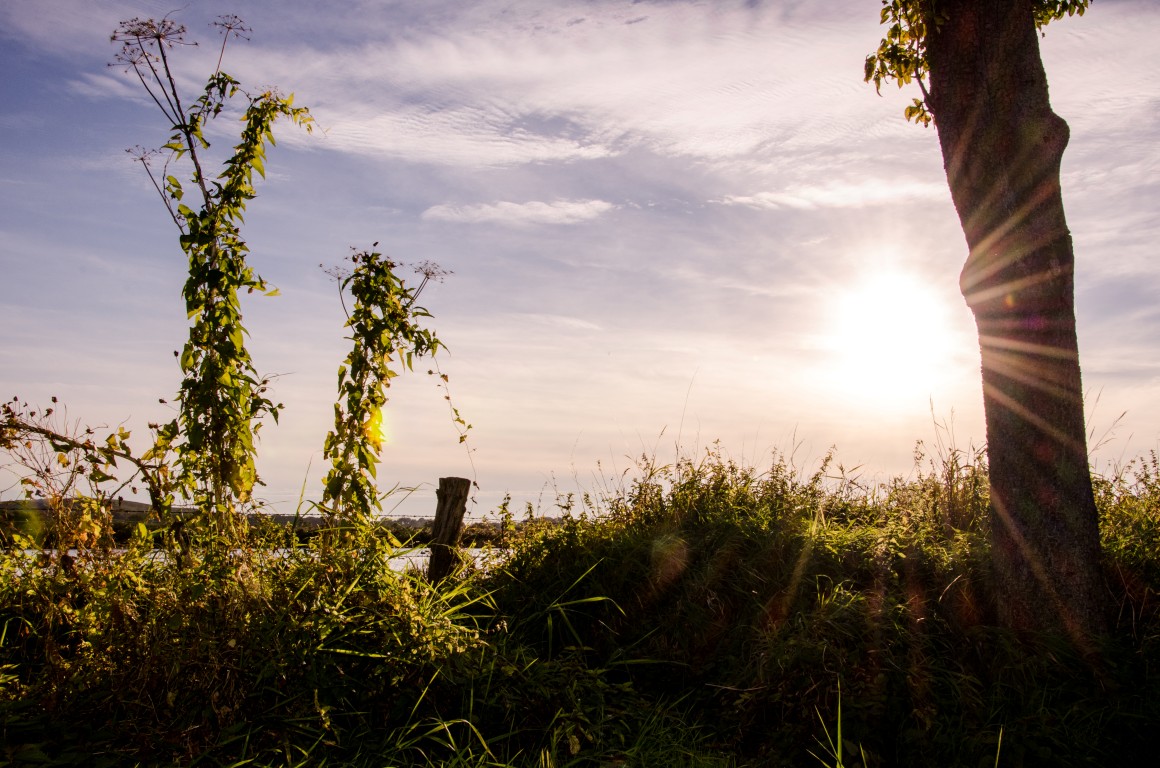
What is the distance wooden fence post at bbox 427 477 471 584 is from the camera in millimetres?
7051

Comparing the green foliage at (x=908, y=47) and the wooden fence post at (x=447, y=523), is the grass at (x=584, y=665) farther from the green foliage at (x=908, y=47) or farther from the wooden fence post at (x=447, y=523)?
the green foliage at (x=908, y=47)

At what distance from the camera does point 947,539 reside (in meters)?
6.73

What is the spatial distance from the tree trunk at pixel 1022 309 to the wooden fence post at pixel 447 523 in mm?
4195

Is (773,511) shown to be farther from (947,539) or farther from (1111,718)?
(1111,718)

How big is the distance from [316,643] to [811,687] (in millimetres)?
2918

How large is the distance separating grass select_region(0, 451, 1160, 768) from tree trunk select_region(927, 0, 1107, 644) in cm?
41

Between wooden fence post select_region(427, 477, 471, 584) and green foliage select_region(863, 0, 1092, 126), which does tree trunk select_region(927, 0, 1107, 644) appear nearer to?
green foliage select_region(863, 0, 1092, 126)

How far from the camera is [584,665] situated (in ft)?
17.3

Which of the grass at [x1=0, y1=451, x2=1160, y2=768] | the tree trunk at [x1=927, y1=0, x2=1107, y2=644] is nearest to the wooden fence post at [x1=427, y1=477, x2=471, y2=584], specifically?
the grass at [x1=0, y1=451, x2=1160, y2=768]

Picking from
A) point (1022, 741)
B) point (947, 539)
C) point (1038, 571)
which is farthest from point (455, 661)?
point (947, 539)

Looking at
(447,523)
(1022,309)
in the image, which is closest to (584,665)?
(447,523)

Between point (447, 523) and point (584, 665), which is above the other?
point (447, 523)

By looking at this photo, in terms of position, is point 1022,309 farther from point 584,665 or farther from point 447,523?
point 447,523

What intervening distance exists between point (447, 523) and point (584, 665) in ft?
7.43
